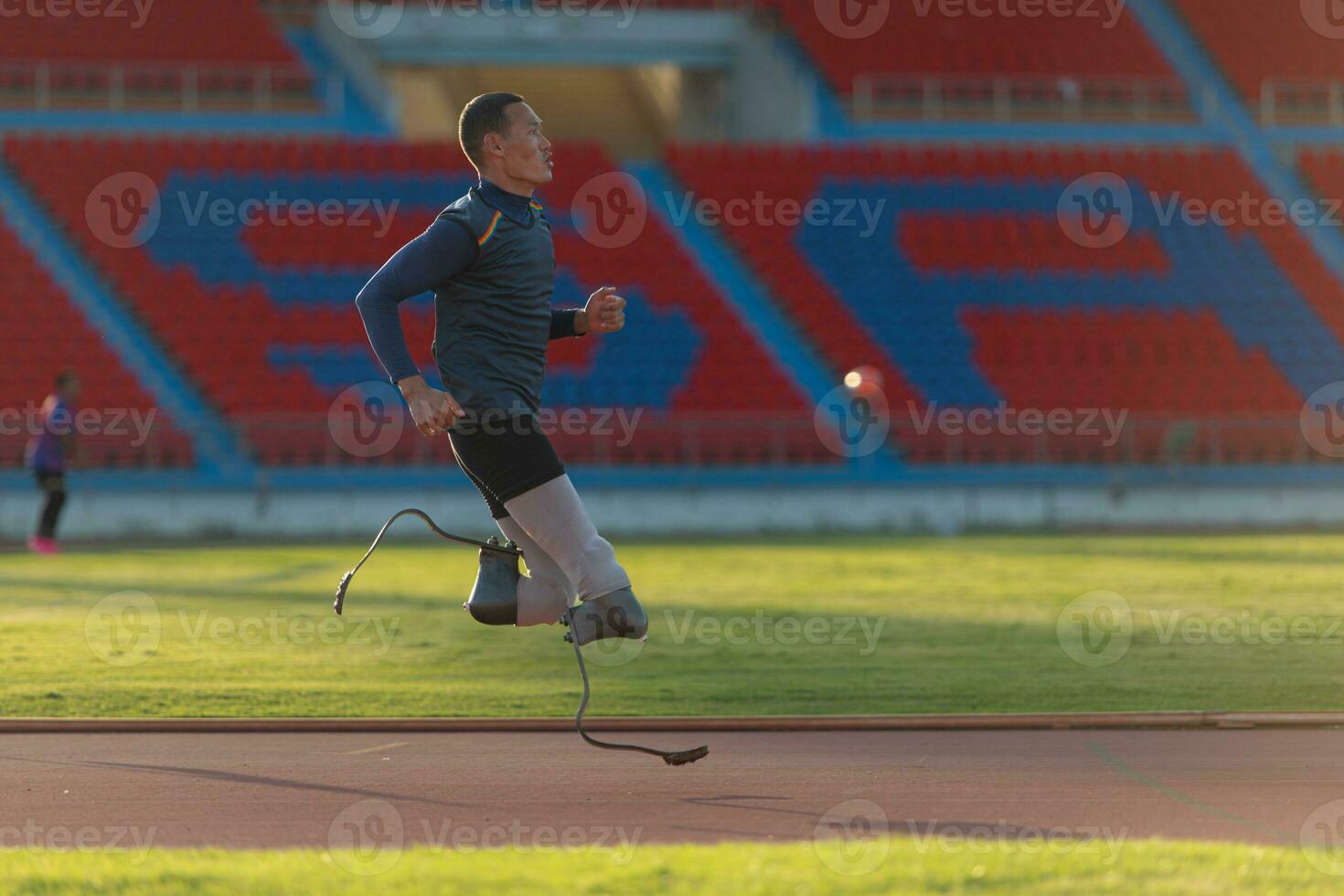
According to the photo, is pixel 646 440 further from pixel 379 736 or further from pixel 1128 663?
pixel 379 736

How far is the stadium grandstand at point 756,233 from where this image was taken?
2075 centimetres

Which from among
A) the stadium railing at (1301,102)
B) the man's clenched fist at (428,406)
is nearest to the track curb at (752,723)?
the man's clenched fist at (428,406)

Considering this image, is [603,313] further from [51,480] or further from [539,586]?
[51,480]

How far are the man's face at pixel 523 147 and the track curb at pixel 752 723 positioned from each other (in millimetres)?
2409

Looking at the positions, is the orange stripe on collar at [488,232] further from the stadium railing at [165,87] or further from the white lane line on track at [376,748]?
the stadium railing at [165,87]

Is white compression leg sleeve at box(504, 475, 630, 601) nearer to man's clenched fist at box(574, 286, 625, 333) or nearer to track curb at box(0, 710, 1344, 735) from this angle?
man's clenched fist at box(574, 286, 625, 333)

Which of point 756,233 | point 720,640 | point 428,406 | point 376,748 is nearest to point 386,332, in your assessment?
point 428,406

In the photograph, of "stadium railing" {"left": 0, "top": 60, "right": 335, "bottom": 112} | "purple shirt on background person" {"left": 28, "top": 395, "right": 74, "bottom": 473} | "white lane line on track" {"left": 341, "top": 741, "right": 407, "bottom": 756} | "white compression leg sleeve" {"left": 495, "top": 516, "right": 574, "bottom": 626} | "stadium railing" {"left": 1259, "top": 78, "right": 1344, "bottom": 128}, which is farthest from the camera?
"stadium railing" {"left": 1259, "top": 78, "right": 1344, "bottom": 128}

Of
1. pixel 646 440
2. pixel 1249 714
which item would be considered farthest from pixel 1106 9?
pixel 1249 714

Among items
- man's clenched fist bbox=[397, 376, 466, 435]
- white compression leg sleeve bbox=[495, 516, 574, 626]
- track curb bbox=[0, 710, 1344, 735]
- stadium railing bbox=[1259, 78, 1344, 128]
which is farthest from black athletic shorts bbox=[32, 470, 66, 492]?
stadium railing bbox=[1259, 78, 1344, 128]

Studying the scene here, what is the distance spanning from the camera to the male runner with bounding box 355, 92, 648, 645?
4617 millimetres

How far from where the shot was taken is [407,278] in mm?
4449

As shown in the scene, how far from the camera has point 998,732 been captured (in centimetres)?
613

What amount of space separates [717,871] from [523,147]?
225 centimetres
